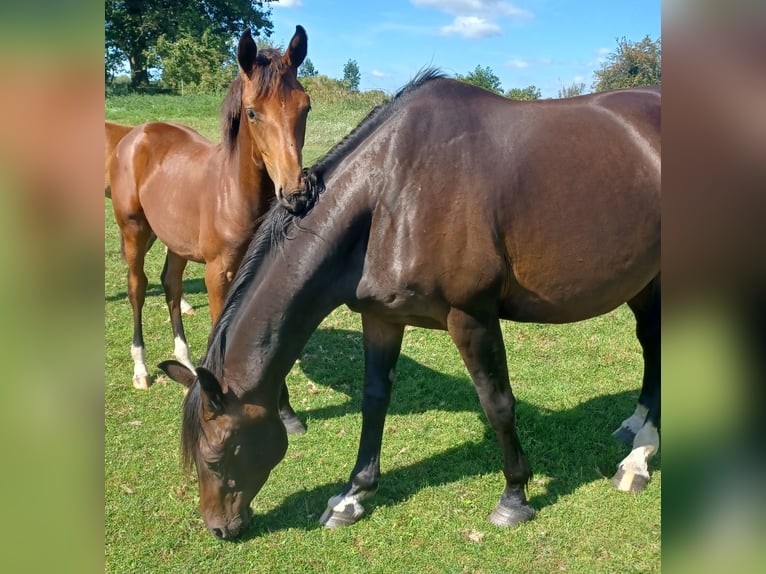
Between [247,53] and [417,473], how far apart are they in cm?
272

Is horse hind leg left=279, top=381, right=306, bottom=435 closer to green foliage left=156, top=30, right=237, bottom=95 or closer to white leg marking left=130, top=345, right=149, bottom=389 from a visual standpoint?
white leg marking left=130, top=345, right=149, bottom=389

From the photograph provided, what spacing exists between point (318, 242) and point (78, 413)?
7.17 feet

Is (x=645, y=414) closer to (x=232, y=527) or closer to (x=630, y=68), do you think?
(x=232, y=527)

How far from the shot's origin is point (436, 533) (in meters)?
3.18

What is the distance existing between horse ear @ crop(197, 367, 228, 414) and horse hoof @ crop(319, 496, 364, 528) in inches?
37.5

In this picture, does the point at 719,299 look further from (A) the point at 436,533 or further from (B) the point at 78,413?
(A) the point at 436,533

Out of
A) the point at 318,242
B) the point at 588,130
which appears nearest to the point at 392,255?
the point at 318,242

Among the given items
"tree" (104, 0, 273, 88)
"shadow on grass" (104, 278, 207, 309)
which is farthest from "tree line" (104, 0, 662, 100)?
"shadow on grass" (104, 278, 207, 309)

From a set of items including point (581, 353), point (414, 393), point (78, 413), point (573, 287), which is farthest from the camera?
point (581, 353)

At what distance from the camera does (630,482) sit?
11.5 ft

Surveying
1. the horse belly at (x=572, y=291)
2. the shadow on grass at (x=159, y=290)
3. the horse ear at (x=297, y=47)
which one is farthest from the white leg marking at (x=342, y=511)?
the shadow on grass at (x=159, y=290)

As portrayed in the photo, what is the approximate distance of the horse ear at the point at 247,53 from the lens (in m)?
3.34

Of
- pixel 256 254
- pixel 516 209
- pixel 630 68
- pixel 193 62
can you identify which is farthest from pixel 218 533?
pixel 193 62

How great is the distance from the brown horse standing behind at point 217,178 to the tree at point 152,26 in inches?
1083
